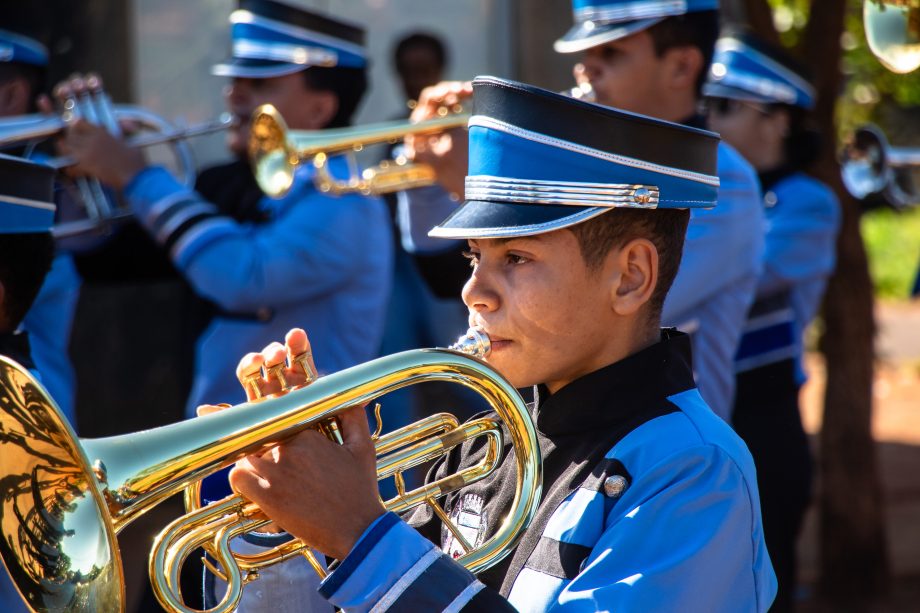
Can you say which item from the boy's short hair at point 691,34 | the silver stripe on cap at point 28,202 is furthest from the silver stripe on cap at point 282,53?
the silver stripe on cap at point 28,202

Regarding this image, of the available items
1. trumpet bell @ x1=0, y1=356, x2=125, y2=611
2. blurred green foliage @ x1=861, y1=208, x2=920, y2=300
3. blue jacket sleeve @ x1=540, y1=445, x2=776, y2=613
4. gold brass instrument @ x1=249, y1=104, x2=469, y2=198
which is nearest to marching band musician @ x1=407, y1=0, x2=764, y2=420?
gold brass instrument @ x1=249, y1=104, x2=469, y2=198

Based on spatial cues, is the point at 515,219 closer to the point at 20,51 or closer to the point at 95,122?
the point at 95,122

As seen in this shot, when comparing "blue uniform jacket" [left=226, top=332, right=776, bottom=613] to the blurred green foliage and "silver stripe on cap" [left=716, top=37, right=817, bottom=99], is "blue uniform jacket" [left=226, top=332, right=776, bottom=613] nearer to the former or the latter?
"silver stripe on cap" [left=716, top=37, right=817, bottom=99]

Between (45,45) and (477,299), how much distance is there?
426cm

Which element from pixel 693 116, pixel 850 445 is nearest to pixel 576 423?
pixel 693 116

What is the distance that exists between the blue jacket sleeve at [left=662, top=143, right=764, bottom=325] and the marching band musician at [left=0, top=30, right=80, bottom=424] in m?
1.42

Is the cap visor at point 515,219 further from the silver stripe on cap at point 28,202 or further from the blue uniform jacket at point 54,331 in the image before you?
→ the blue uniform jacket at point 54,331

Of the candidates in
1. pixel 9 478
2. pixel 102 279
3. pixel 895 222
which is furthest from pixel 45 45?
pixel 895 222

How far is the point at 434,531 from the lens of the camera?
214 cm

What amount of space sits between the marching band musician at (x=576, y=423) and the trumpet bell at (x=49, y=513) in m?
0.19

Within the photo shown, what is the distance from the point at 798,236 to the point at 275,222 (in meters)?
1.60

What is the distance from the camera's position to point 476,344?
195 cm

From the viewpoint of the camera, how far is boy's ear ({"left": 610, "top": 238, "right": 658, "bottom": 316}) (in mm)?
1958

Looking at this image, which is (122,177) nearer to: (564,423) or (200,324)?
(200,324)
